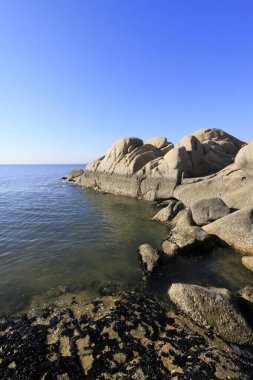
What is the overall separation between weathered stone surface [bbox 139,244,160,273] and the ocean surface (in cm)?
41

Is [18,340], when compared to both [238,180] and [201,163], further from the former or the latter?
[201,163]

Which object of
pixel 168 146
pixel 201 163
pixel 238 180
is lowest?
pixel 238 180

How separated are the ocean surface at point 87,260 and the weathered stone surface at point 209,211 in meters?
2.39

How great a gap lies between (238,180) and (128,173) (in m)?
12.4

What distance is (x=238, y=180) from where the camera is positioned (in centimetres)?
1584

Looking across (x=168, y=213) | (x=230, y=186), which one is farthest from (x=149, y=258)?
(x=230, y=186)

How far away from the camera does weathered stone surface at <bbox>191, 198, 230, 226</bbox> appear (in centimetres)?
1345

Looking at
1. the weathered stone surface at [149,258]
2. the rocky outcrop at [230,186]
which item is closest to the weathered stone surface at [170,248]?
the weathered stone surface at [149,258]

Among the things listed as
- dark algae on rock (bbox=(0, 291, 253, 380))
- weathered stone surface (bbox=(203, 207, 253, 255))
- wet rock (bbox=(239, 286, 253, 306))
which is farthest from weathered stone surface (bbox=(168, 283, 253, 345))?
weathered stone surface (bbox=(203, 207, 253, 255))

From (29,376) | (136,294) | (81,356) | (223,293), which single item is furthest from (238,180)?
(29,376)

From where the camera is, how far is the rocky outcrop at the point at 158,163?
69.2 ft

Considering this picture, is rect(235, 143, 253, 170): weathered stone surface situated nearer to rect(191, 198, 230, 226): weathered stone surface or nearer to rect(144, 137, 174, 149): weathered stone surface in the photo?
rect(191, 198, 230, 226): weathered stone surface

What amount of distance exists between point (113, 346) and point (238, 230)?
8546mm

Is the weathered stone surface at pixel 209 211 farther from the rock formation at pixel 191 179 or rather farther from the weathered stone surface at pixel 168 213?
the weathered stone surface at pixel 168 213
